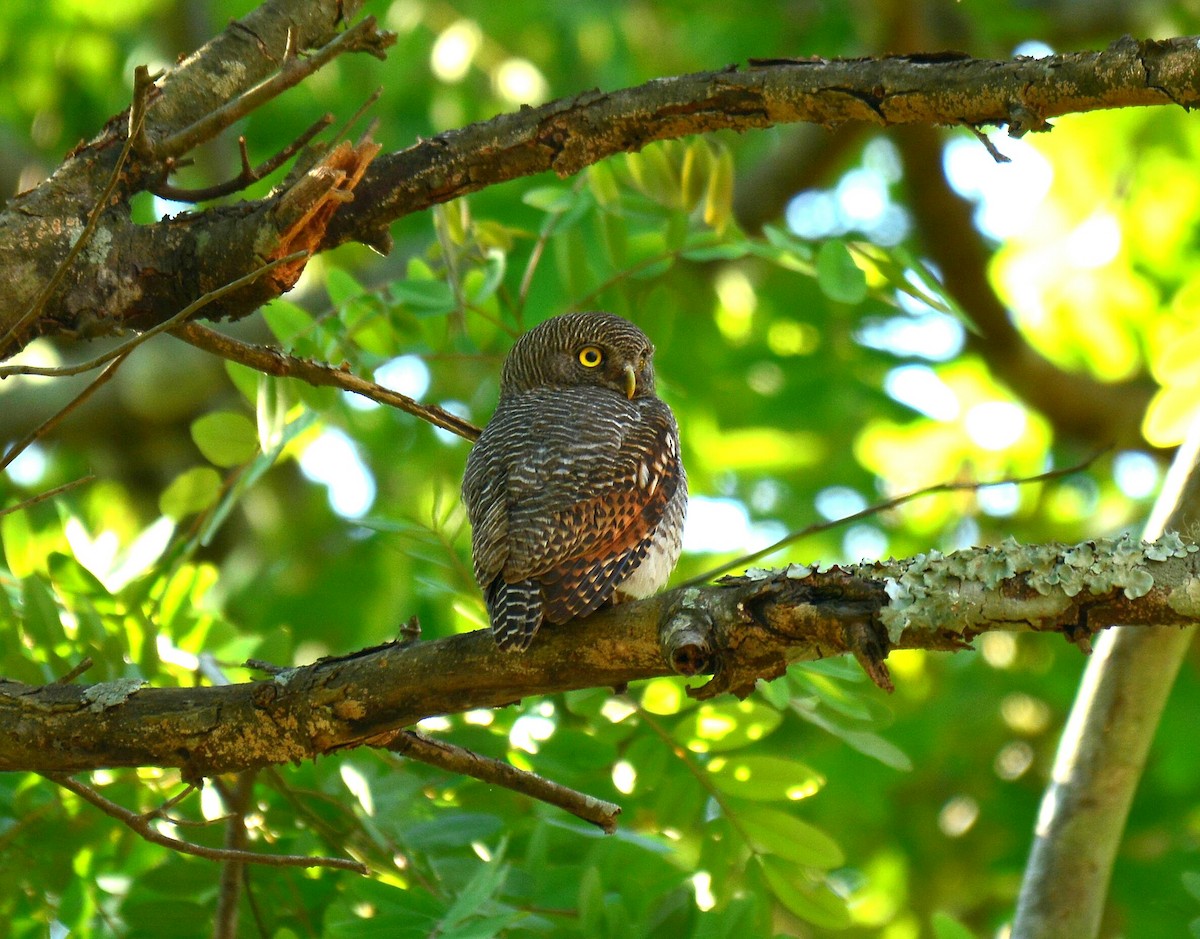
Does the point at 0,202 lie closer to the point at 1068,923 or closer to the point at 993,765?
the point at 993,765

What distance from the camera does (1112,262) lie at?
8.12m

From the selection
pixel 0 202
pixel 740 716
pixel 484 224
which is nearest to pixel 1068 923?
pixel 740 716

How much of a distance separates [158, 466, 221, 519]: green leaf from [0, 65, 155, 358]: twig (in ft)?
4.44

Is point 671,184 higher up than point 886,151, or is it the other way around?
Result: point 886,151

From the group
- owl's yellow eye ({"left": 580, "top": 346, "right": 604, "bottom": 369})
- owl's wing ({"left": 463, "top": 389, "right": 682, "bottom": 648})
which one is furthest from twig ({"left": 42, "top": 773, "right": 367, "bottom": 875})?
owl's yellow eye ({"left": 580, "top": 346, "right": 604, "bottom": 369})

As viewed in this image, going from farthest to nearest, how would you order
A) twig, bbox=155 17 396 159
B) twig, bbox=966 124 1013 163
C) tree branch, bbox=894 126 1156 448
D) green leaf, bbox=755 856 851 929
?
tree branch, bbox=894 126 1156 448
green leaf, bbox=755 856 851 929
twig, bbox=155 17 396 159
twig, bbox=966 124 1013 163

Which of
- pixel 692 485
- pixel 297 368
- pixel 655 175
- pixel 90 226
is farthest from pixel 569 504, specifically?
pixel 692 485

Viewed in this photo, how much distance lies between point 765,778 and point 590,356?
1876mm

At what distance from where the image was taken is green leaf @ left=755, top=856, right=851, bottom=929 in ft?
11.6

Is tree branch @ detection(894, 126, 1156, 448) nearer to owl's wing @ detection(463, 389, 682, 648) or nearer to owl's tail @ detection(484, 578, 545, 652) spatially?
owl's wing @ detection(463, 389, 682, 648)

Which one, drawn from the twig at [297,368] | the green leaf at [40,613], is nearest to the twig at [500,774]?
the twig at [297,368]

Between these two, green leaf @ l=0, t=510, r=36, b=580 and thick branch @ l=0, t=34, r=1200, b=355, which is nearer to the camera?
thick branch @ l=0, t=34, r=1200, b=355

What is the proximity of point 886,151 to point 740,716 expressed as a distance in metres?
6.83

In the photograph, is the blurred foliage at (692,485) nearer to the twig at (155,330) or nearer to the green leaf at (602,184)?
the green leaf at (602,184)
